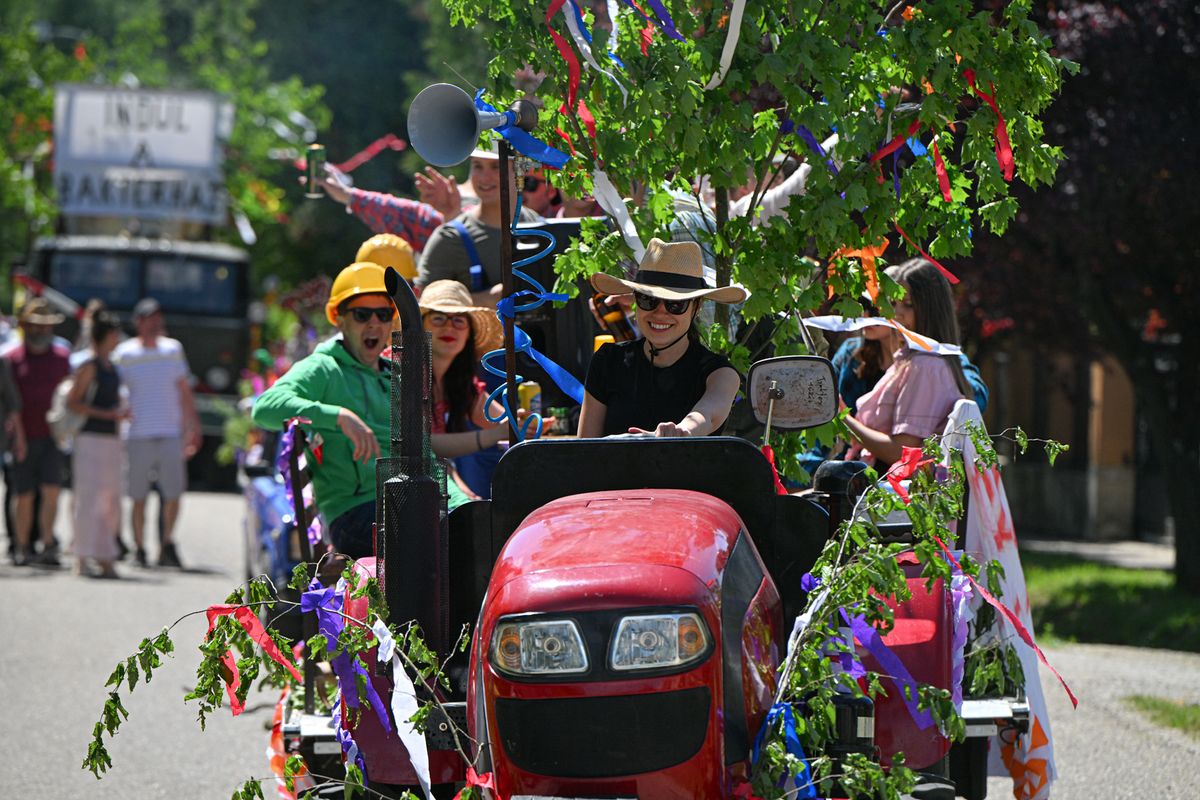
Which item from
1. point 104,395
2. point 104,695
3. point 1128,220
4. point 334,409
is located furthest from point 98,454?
point 334,409

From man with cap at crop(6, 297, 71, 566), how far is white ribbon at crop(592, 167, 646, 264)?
34.1ft

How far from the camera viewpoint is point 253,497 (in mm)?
12289

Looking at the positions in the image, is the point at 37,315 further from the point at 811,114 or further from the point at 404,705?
the point at 404,705

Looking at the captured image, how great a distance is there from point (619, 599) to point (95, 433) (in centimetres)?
1197

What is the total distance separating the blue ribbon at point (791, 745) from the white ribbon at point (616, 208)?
2.24 meters

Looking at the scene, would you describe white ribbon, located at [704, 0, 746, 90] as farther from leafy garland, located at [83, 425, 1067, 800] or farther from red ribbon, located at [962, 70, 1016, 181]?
leafy garland, located at [83, 425, 1067, 800]

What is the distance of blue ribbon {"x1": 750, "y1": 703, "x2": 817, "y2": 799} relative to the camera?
12.7ft

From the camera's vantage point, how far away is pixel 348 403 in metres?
6.95

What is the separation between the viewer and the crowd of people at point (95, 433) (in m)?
14.8

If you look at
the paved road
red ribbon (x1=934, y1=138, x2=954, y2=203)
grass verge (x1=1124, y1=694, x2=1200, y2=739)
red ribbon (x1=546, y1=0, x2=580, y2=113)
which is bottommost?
the paved road

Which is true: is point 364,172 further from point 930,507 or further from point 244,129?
point 930,507

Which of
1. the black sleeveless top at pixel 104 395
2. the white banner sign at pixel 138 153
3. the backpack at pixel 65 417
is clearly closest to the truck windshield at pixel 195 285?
the white banner sign at pixel 138 153

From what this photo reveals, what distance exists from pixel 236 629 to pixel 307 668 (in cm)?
178

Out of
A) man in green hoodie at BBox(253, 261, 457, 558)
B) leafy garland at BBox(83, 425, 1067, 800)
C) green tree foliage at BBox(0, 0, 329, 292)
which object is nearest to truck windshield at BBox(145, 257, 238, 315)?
green tree foliage at BBox(0, 0, 329, 292)
